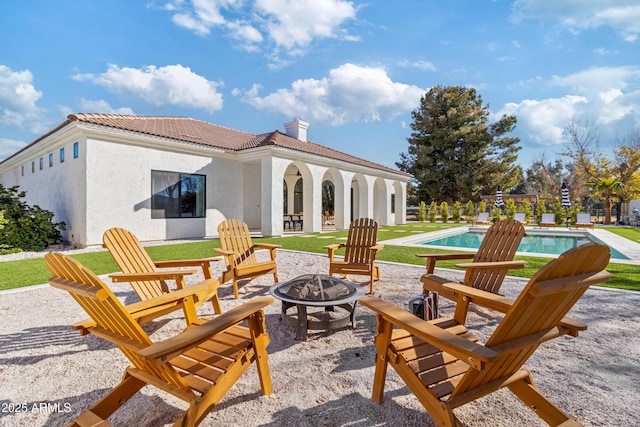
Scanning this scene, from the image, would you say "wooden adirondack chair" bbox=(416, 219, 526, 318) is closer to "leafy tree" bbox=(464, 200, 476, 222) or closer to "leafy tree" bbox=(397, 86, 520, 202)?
"leafy tree" bbox=(464, 200, 476, 222)

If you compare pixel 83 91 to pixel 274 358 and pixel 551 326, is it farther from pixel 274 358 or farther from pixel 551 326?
pixel 551 326

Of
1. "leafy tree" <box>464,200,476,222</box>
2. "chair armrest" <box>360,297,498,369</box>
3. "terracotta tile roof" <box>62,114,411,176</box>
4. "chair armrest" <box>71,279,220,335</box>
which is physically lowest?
"chair armrest" <box>71,279,220,335</box>

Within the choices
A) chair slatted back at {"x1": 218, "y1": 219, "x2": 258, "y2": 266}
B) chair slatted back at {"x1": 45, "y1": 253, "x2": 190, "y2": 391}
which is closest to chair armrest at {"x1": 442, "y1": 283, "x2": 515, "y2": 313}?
chair slatted back at {"x1": 45, "y1": 253, "x2": 190, "y2": 391}

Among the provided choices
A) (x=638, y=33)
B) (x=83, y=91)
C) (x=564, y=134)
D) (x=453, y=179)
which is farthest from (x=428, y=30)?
(x=564, y=134)

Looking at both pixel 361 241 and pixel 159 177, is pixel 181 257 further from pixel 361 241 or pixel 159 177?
pixel 361 241

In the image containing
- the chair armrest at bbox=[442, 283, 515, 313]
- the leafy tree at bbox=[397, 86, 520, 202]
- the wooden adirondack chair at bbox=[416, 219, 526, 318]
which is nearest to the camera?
the chair armrest at bbox=[442, 283, 515, 313]

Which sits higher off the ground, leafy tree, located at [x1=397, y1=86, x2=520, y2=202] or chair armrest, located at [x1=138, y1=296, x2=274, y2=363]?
leafy tree, located at [x1=397, y1=86, x2=520, y2=202]

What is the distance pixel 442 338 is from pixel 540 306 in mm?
492

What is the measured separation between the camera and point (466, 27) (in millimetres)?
8484

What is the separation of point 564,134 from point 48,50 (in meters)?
37.7

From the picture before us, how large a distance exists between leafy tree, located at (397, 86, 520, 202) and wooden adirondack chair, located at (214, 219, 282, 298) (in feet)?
98.0

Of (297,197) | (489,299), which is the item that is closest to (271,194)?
(297,197)

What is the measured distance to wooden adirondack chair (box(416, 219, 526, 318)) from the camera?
3.33m

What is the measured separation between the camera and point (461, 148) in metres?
31.9
